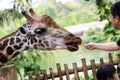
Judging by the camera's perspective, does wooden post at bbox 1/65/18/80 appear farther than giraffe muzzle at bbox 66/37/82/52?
Yes

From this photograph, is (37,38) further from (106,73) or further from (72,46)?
(106,73)

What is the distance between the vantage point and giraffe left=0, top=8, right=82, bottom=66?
3400mm

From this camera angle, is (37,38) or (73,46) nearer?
(73,46)

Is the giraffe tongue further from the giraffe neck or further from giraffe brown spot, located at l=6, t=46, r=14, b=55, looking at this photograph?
giraffe brown spot, located at l=6, t=46, r=14, b=55

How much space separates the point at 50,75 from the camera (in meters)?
4.23

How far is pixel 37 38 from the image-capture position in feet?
11.5

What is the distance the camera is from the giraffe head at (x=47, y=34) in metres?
3.39

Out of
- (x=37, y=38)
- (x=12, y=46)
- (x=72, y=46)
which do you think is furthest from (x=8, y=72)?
(x=72, y=46)

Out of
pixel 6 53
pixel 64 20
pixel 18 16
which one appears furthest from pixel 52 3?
pixel 6 53

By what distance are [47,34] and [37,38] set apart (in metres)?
0.12

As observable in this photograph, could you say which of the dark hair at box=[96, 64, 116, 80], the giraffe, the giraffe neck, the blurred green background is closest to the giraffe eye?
the giraffe

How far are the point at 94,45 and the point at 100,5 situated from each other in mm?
2362

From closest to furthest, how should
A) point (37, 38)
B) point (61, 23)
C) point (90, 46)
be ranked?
point (90, 46) → point (37, 38) → point (61, 23)

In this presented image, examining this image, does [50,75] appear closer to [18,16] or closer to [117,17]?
[18,16]
